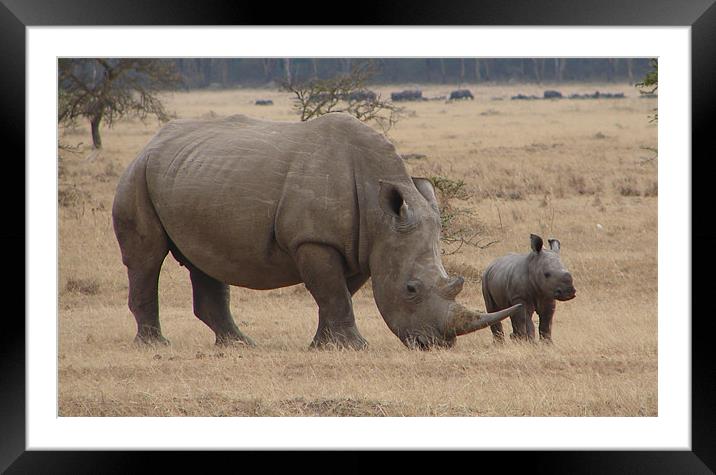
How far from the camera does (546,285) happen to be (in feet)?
41.0

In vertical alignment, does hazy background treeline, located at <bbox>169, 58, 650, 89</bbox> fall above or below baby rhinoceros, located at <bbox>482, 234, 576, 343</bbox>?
above

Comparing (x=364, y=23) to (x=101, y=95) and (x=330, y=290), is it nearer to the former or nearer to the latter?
(x=330, y=290)

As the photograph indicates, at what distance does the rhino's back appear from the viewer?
1209cm

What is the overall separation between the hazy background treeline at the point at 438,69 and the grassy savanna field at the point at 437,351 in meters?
29.2

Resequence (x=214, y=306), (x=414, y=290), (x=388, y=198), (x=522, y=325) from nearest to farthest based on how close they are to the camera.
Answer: (x=414, y=290) → (x=388, y=198) → (x=522, y=325) → (x=214, y=306)

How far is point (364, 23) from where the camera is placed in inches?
333

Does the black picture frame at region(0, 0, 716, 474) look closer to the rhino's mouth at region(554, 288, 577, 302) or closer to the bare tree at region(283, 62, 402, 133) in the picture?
the rhino's mouth at region(554, 288, 577, 302)

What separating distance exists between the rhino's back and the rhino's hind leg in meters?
0.65

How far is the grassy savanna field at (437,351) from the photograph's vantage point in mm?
10398

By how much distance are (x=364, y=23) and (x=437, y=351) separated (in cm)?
395

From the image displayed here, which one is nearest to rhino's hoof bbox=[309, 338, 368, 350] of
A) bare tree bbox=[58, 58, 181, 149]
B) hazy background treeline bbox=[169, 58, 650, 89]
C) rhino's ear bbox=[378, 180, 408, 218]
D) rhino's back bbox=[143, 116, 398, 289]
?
rhino's back bbox=[143, 116, 398, 289]

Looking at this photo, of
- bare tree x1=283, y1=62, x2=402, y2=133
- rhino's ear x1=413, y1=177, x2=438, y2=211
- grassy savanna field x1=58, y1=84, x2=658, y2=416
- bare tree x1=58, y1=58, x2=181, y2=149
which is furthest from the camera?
bare tree x1=58, y1=58, x2=181, y2=149

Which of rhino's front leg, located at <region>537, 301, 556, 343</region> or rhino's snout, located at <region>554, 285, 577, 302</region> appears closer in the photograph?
rhino's snout, located at <region>554, 285, 577, 302</region>

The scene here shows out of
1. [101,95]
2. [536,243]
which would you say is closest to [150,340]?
[536,243]
